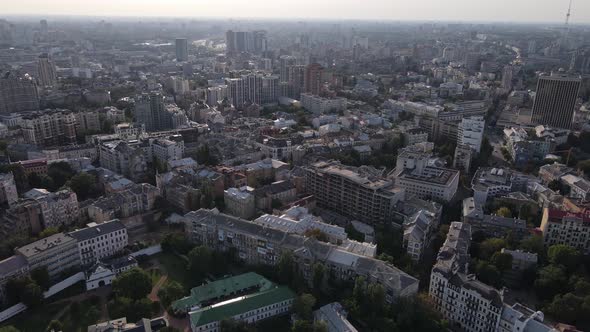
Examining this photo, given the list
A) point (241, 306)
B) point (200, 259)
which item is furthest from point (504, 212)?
point (200, 259)

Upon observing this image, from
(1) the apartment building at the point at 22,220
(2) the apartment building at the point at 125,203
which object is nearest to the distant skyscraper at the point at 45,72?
(2) the apartment building at the point at 125,203

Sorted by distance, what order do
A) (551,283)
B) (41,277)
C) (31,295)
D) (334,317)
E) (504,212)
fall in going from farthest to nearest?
(504,212) → (551,283) → (41,277) → (31,295) → (334,317)

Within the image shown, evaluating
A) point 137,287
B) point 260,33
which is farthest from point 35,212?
point 260,33

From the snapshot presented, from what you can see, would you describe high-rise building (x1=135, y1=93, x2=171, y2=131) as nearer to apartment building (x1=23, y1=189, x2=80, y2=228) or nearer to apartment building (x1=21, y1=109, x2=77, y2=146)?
apartment building (x1=21, y1=109, x2=77, y2=146)

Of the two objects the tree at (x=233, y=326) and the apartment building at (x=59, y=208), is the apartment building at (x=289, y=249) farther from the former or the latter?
the apartment building at (x=59, y=208)

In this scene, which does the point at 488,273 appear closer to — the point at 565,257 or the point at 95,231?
the point at 565,257

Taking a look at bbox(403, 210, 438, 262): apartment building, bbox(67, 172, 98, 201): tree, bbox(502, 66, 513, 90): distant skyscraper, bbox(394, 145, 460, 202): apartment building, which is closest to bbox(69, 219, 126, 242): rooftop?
bbox(67, 172, 98, 201): tree
